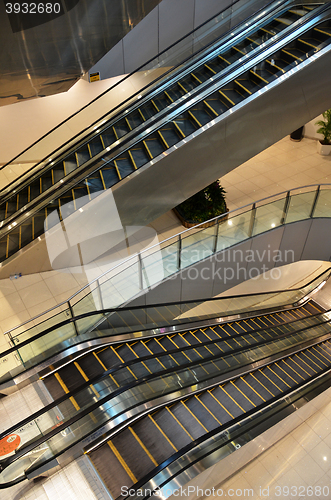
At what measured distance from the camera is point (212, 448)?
4.58 m

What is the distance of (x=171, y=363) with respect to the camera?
5445mm

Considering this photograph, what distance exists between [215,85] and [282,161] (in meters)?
5.87

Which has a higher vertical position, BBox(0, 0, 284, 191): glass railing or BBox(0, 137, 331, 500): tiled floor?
BBox(0, 0, 284, 191): glass railing

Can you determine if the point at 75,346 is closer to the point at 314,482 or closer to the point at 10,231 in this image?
the point at 10,231

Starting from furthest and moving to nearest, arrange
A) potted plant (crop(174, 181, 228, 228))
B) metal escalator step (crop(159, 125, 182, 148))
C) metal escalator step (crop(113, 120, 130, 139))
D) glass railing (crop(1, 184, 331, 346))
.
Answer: potted plant (crop(174, 181, 228, 228))
metal escalator step (crop(113, 120, 130, 139))
metal escalator step (crop(159, 125, 182, 148))
glass railing (crop(1, 184, 331, 346))

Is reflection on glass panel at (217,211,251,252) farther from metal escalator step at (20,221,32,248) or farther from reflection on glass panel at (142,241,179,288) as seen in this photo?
metal escalator step at (20,221,32,248)

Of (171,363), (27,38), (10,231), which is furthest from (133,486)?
(27,38)

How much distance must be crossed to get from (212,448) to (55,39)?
669cm

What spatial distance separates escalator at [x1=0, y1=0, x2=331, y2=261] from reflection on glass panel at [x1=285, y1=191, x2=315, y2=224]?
268 cm

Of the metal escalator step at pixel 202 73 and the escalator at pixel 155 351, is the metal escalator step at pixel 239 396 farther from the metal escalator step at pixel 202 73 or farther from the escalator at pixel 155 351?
the metal escalator step at pixel 202 73

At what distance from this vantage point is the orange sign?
4.52 metres

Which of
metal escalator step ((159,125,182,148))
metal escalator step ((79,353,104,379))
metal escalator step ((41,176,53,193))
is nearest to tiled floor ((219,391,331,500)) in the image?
metal escalator step ((79,353,104,379))

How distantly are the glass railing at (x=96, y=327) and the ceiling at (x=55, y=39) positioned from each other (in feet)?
14.1

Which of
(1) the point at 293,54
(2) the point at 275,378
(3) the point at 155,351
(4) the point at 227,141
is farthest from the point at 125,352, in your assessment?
(1) the point at 293,54
